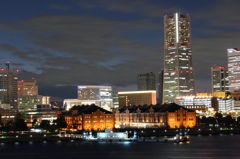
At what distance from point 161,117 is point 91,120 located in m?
28.3

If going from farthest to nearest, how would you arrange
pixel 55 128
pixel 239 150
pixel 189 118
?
pixel 189 118, pixel 55 128, pixel 239 150

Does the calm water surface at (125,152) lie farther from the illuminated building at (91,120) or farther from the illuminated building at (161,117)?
the illuminated building at (161,117)

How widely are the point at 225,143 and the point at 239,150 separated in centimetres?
1779

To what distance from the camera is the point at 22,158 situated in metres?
94.3

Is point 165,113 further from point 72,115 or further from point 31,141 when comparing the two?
point 31,141

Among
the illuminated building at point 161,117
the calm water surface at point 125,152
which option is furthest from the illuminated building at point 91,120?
the calm water surface at point 125,152

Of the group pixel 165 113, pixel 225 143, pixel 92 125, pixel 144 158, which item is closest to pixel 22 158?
pixel 144 158

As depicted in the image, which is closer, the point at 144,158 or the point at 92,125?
the point at 144,158

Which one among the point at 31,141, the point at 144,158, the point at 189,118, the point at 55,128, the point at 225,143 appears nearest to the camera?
the point at 144,158

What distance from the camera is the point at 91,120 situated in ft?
566

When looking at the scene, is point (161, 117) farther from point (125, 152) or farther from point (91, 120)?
point (125, 152)

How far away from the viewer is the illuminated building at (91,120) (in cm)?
17250

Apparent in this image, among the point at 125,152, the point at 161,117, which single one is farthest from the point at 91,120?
the point at 125,152

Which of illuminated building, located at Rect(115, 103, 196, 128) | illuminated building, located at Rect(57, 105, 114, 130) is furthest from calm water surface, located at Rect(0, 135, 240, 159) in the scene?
illuminated building, located at Rect(115, 103, 196, 128)
